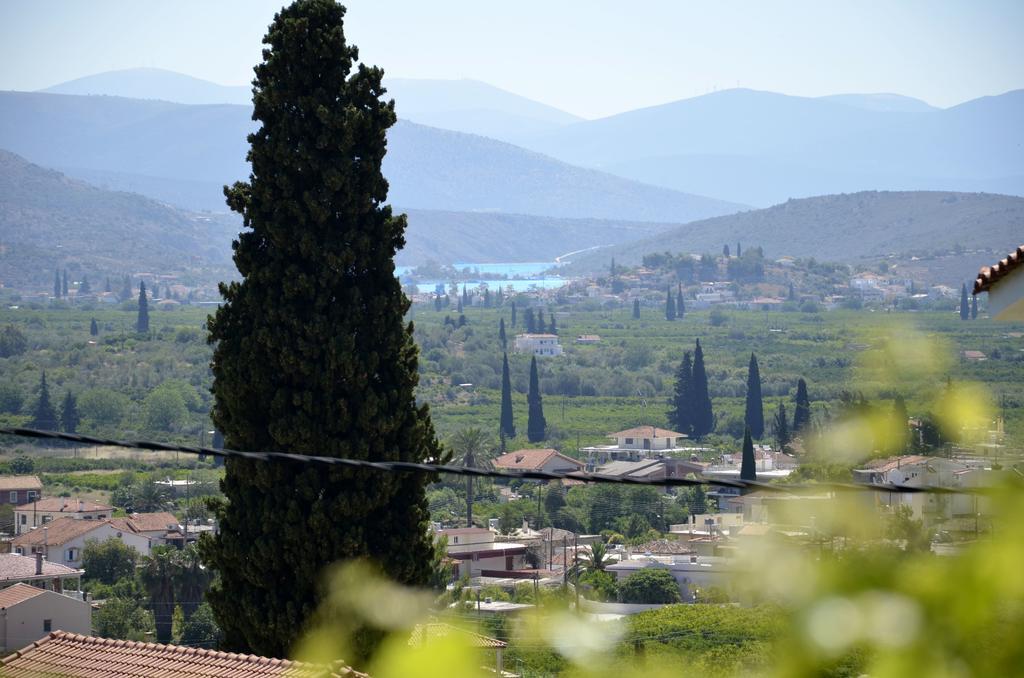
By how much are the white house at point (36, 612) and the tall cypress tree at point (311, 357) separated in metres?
10.7

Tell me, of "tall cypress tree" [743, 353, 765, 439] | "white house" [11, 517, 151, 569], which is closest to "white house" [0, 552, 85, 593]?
"white house" [11, 517, 151, 569]

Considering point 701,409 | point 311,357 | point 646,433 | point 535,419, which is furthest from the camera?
point 701,409

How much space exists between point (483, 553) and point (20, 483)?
1733 cm

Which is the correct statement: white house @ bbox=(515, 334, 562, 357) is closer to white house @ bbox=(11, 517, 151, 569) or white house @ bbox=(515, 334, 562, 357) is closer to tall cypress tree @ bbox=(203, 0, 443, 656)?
white house @ bbox=(11, 517, 151, 569)

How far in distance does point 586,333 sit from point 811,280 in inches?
1292

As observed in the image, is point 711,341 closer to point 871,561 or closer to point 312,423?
point 312,423

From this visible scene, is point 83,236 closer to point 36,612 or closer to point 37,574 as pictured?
point 37,574

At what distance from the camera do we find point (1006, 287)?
4887 mm

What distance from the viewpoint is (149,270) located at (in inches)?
6019

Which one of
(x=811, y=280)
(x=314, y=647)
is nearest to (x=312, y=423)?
(x=314, y=647)

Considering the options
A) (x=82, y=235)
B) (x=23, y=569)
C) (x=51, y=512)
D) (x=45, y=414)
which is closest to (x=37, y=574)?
(x=23, y=569)

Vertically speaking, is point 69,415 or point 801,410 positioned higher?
point 801,410

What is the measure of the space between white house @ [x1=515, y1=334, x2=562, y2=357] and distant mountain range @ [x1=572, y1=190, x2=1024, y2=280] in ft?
168

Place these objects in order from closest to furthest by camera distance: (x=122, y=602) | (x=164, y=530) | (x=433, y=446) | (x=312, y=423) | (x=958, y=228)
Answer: (x=312, y=423)
(x=433, y=446)
(x=122, y=602)
(x=164, y=530)
(x=958, y=228)
